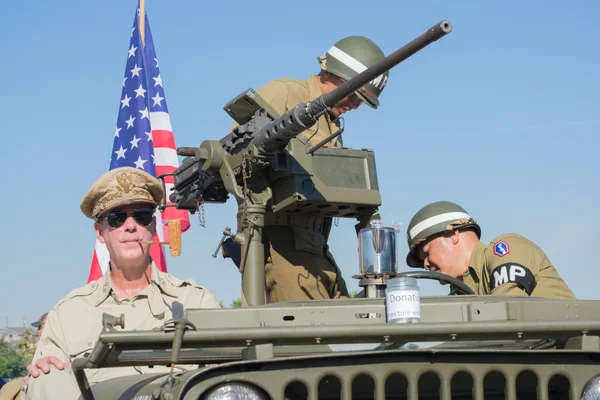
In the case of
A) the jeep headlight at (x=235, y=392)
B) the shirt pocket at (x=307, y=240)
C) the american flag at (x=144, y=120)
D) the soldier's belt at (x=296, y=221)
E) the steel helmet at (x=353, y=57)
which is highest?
the american flag at (x=144, y=120)

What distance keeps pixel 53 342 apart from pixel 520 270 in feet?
8.53

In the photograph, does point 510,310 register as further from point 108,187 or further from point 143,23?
point 143,23

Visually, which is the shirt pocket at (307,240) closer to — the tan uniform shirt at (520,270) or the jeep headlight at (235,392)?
the tan uniform shirt at (520,270)

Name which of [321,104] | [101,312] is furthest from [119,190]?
[321,104]

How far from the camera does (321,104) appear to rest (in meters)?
5.83

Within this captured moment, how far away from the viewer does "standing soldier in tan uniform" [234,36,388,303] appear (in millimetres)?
6859

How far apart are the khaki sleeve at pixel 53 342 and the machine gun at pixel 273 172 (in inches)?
40.1

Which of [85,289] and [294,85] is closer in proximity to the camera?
[85,289]

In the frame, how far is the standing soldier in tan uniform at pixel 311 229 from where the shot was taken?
270 inches

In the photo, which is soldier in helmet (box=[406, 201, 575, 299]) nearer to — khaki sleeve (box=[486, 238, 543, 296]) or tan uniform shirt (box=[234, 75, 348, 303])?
khaki sleeve (box=[486, 238, 543, 296])

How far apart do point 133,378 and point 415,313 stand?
1.17 metres

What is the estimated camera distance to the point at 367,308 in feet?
14.0

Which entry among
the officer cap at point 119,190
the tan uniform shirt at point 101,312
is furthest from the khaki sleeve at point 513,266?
the officer cap at point 119,190

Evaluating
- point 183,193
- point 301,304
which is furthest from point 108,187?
point 301,304
